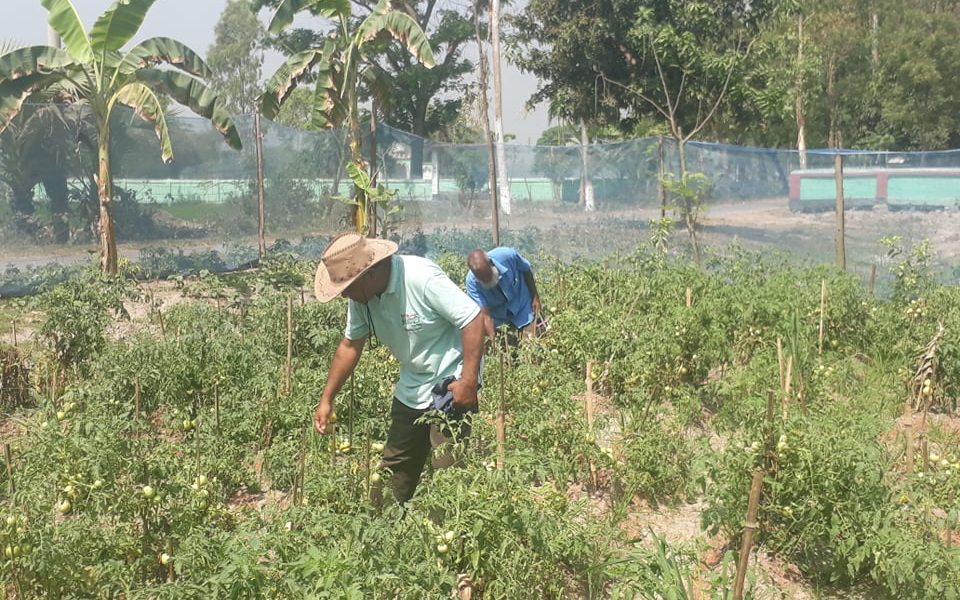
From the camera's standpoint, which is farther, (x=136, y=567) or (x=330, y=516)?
(x=136, y=567)

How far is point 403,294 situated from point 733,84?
42.6 ft

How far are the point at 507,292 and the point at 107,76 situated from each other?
278 inches

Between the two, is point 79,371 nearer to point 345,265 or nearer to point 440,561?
point 345,265

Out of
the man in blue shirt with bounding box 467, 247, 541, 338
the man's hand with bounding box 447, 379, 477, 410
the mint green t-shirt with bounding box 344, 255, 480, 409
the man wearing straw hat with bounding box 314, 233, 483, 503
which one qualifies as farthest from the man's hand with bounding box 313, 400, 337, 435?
the man in blue shirt with bounding box 467, 247, 541, 338

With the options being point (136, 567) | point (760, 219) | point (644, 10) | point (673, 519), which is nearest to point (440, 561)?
point (136, 567)

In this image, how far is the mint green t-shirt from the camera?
3838mm

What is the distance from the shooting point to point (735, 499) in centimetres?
388

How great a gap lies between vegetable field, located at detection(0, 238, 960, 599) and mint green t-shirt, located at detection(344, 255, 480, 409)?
0.34m

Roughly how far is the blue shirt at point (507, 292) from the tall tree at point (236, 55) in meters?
50.0

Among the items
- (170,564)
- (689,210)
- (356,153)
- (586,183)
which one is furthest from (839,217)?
(170,564)

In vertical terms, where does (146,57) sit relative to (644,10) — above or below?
below

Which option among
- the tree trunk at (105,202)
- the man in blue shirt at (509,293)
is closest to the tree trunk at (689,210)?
the man in blue shirt at (509,293)

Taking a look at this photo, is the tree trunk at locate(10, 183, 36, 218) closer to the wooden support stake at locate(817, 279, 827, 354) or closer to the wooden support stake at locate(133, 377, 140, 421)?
the wooden support stake at locate(133, 377, 140, 421)

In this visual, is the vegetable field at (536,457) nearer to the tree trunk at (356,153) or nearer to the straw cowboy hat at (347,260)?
the straw cowboy hat at (347,260)
